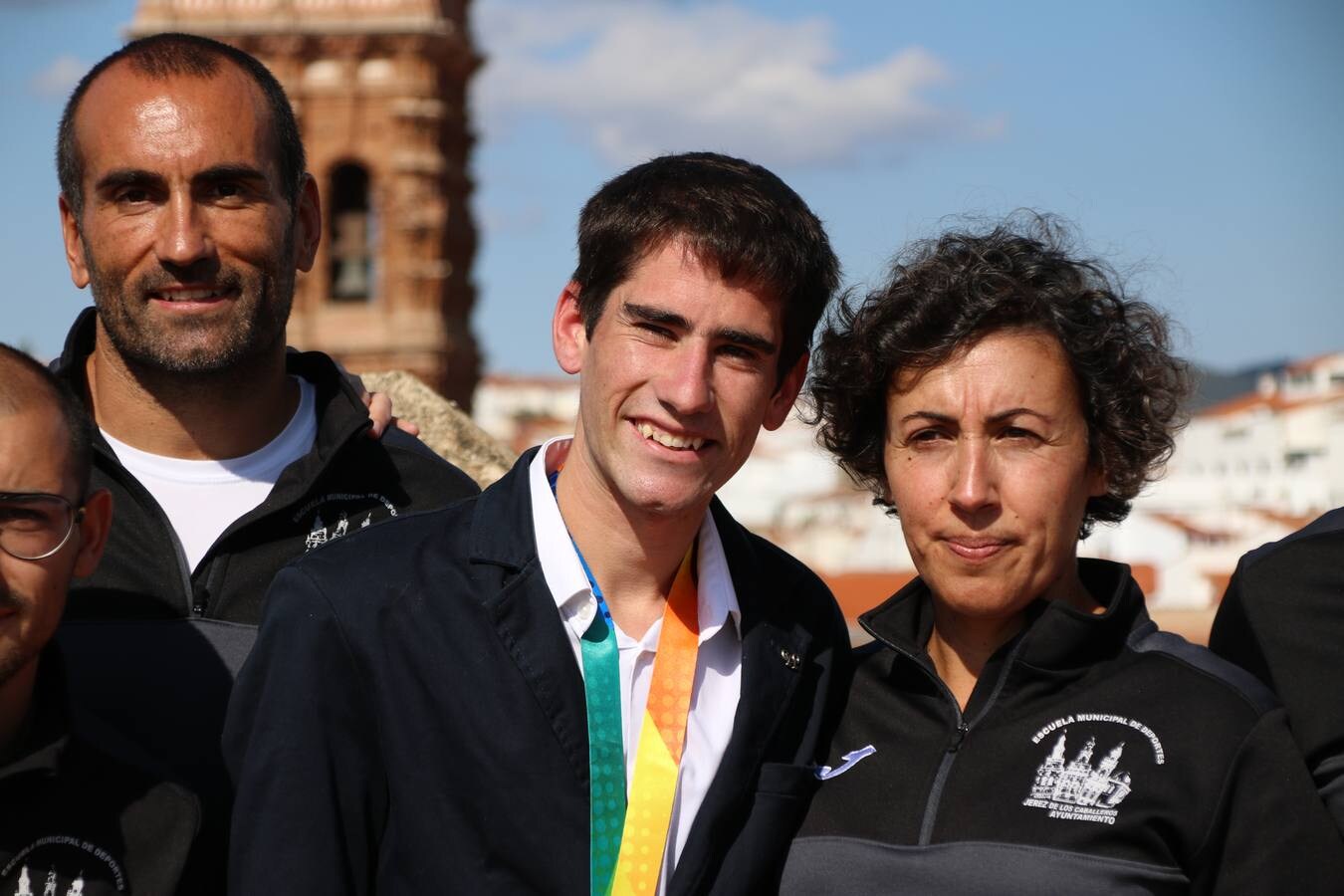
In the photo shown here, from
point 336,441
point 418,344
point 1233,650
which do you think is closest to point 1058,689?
point 1233,650

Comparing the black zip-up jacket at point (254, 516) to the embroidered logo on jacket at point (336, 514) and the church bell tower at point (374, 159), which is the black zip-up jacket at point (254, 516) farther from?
the church bell tower at point (374, 159)

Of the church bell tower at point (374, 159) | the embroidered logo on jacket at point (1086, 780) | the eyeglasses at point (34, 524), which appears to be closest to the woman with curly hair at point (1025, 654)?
the embroidered logo on jacket at point (1086, 780)

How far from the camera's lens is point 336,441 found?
14.1 feet

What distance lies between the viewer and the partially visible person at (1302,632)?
138 inches

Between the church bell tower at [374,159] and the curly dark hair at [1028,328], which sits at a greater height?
the church bell tower at [374,159]

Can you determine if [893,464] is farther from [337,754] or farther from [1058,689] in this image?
[337,754]

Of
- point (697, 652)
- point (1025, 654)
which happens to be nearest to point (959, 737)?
point (1025, 654)

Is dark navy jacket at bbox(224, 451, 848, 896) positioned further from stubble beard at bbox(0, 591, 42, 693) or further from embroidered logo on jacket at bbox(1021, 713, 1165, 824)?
embroidered logo on jacket at bbox(1021, 713, 1165, 824)

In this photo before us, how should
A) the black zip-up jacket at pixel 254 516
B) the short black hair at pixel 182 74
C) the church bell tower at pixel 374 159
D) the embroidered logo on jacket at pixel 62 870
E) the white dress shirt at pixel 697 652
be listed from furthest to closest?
the church bell tower at pixel 374 159 → the short black hair at pixel 182 74 → the black zip-up jacket at pixel 254 516 → the white dress shirt at pixel 697 652 → the embroidered logo on jacket at pixel 62 870

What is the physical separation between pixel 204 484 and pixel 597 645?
120 centimetres

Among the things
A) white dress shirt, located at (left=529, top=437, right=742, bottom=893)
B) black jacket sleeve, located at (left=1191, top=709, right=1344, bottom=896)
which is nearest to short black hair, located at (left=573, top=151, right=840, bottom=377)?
white dress shirt, located at (left=529, top=437, right=742, bottom=893)

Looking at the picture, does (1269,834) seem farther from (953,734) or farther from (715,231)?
(715,231)

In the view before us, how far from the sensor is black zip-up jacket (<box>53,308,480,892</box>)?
3828mm

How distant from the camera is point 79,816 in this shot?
3.30 meters
